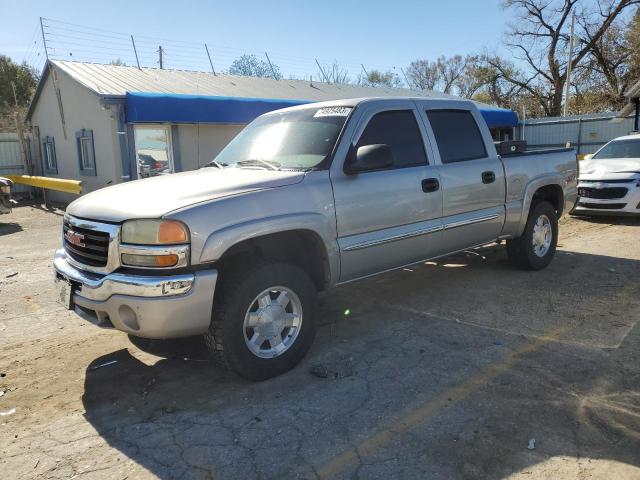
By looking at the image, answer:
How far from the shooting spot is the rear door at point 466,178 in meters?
4.94

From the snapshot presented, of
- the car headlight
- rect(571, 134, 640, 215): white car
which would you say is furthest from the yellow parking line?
rect(571, 134, 640, 215): white car

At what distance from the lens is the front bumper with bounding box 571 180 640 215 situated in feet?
31.6

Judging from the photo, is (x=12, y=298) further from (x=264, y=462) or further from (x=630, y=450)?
(x=630, y=450)

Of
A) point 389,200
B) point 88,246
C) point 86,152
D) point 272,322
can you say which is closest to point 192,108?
point 86,152

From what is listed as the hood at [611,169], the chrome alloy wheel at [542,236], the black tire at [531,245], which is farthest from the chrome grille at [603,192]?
the chrome alloy wheel at [542,236]

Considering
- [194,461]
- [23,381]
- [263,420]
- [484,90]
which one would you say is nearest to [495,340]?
[263,420]

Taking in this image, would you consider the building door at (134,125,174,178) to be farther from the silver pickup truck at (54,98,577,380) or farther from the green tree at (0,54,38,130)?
the green tree at (0,54,38,130)

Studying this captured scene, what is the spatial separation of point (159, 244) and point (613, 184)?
9421mm

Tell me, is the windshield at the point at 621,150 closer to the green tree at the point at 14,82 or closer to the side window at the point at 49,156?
the side window at the point at 49,156

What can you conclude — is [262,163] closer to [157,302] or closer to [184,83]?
[157,302]

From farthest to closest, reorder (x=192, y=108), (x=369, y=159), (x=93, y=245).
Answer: (x=192, y=108)
(x=369, y=159)
(x=93, y=245)

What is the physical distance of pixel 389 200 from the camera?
4.33 meters

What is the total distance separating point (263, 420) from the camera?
3.20m

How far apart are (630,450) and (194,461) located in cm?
235
